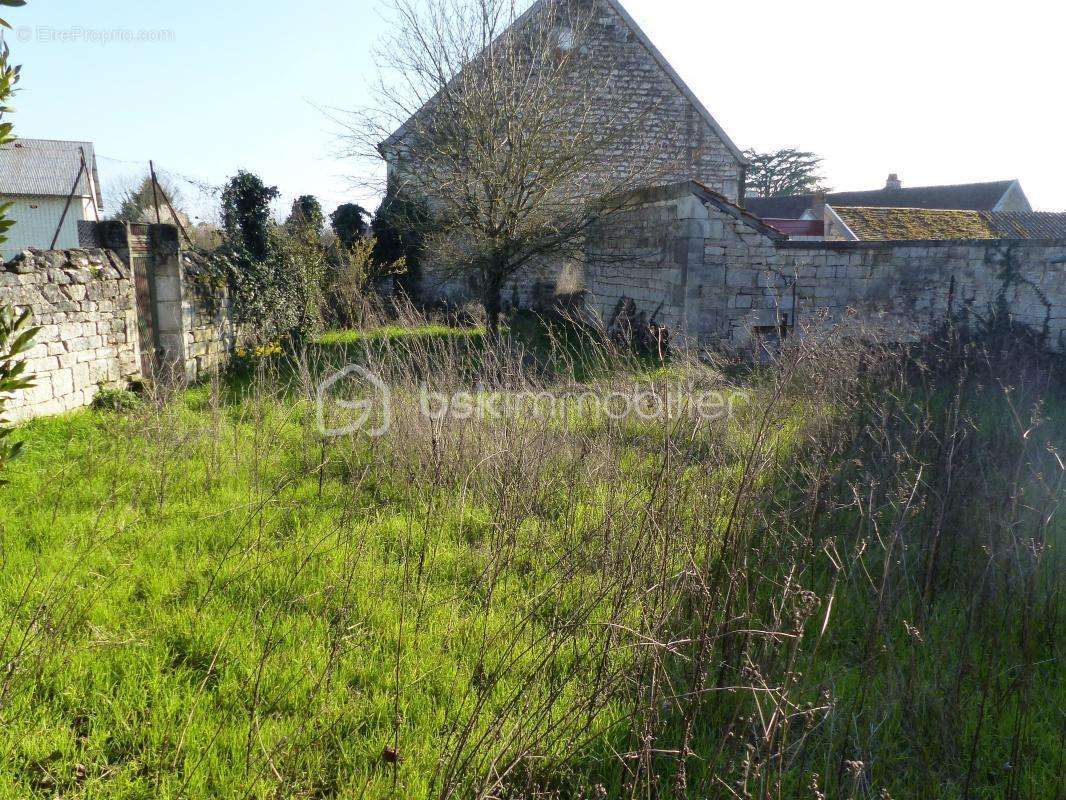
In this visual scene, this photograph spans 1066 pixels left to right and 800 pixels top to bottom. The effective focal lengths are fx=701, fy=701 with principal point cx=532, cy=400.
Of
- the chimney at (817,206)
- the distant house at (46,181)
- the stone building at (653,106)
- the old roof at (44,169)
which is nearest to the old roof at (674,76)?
the stone building at (653,106)

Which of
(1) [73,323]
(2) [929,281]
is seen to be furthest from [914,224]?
(1) [73,323]

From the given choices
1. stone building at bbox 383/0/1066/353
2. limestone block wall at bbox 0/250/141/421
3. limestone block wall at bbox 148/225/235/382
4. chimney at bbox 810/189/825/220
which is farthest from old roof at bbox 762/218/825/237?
limestone block wall at bbox 0/250/141/421

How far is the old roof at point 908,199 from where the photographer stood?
32969mm

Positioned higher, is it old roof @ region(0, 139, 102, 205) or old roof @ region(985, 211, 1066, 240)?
old roof @ region(0, 139, 102, 205)

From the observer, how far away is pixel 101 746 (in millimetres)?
2613

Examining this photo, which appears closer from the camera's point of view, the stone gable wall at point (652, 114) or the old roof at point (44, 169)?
the stone gable wall at point (652, 114)

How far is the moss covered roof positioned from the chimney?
24.5m

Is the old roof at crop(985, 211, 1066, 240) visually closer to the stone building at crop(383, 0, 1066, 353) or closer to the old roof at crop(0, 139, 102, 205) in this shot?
the stone building at crop(383, 0, 1066, 353)

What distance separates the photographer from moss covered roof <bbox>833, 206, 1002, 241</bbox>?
12555 millimetres

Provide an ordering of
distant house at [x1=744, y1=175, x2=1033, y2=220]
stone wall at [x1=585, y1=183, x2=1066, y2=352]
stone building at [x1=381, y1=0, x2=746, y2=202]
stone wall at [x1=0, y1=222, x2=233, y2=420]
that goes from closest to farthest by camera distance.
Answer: stone wall at [x1=0, y1=222, x2=233, y2=420] → stone wall at [x1=585, y1=183, x2=1066, y2=352] → stone building at [x1=381, y1=0, x2=746, y2=202] → distant house at [x1=744, y1=175, x2=1033, y2=220]

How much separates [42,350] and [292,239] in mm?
6834

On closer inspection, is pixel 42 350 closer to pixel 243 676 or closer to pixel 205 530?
pixel 205 530

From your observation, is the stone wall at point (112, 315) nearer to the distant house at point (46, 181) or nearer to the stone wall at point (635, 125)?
the stone wall at point (635, 125)

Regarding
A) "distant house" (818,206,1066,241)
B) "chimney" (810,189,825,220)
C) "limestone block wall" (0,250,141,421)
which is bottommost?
"limestone block wall" (0,250,141,421)
